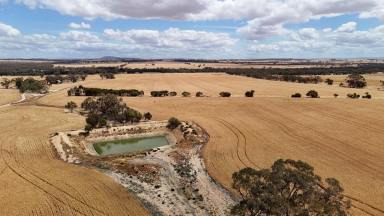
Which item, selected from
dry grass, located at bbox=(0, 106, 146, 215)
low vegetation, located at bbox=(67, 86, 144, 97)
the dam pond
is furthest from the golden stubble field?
low vegetation, located at bbox=(67, 86, 144, 97)

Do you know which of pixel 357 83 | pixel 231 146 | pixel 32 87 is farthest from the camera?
pixel 357 83

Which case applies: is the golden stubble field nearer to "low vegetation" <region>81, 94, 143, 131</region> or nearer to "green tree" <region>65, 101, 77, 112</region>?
"green tree" <region>65, 101, 77, 112</region>

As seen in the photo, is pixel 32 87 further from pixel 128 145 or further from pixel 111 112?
pixel 128 145

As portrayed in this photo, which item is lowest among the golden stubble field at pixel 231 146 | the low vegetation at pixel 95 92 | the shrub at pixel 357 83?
the golden stubble field at pixel 231 146

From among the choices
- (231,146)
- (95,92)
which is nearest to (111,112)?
(231,146)

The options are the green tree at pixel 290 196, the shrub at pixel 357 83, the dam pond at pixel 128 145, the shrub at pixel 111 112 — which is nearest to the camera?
the green tree at pixel 290 196

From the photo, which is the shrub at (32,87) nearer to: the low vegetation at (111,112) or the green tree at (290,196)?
the low vegetation at (111,112)

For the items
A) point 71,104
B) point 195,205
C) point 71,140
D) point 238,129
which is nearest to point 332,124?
point 238,129

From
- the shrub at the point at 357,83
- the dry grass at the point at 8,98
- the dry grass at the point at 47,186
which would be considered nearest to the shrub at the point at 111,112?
the dry grass at the point at 47,186
